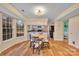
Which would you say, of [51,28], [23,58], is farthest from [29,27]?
[23,58]

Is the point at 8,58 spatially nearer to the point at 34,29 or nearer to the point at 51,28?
the point at 34,29

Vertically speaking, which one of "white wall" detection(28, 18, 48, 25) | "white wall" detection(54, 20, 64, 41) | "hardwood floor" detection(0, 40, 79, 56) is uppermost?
"white wall" detection(28, 18, 48, 25)

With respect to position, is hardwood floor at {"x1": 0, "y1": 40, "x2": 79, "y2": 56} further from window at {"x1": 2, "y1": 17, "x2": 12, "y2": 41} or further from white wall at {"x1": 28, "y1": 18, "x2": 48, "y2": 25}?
white wall at {"x1": 28, "y1": 18, "x2": 48, "y2": 25}

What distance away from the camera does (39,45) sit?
5.35m

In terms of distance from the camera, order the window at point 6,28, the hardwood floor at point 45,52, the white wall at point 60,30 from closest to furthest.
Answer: the hardwood floor at point 45,52 < the window at point 6,28 < the white wall at point 60,30

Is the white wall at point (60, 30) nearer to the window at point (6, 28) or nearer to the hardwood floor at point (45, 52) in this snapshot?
the hardwood floor at point (45, 52)

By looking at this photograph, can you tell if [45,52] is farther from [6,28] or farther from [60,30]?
[60,30]

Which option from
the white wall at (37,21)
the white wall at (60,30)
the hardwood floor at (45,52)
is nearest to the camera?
the hardwood floor at (45,52)

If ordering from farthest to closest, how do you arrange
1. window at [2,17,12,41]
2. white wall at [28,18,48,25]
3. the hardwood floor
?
white wall at [28,18,48,25] < window at [2,17,12,41] < the hardwood floor

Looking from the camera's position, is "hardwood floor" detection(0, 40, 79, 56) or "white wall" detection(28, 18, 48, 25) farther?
"white wall" detection(28, 18, 48, 25)

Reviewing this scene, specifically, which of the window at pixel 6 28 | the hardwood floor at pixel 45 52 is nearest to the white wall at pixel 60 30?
the hardwood floor at pixel 45 52

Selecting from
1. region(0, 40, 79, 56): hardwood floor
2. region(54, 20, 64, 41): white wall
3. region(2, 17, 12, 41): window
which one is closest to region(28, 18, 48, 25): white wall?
region(54, 20, 64, 41): white wall

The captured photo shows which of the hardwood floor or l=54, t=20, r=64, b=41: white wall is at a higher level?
l=54, t=20, r=64, b=41: white wall

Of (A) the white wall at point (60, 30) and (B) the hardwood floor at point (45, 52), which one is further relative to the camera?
(A) the white wall at point (60, 30)
